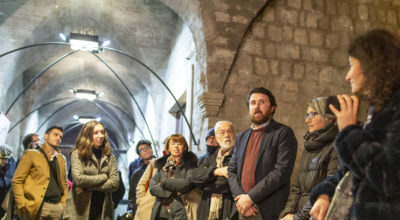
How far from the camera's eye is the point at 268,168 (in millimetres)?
2770

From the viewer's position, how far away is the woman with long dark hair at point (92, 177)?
134 inches

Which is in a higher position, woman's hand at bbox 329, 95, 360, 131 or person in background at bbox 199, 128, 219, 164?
person in background at bbox 199, 128, 219, 164

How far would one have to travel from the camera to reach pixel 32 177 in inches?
141

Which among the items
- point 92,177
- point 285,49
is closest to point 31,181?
point 92,177

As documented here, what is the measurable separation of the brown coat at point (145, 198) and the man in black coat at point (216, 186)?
0.78 m

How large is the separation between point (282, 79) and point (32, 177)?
3.67 m

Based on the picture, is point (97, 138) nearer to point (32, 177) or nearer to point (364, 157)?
point (32, 177)

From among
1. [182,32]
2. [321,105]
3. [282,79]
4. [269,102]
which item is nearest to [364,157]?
[321,105]

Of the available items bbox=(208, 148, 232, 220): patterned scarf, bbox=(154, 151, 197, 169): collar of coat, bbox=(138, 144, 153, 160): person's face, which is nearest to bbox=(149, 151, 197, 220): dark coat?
bbox=(154, 151, 197, 169): collar of coat

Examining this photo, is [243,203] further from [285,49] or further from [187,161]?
[285,49]

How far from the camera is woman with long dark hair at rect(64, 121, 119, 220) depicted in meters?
3.40

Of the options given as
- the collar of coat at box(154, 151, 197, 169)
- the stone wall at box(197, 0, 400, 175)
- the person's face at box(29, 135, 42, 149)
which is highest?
the stone wall at box(197, 0, 400, 175)

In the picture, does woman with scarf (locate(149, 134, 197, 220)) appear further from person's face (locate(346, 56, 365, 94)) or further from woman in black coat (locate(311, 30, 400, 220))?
person's face (locate(346, 56, 365, 94))

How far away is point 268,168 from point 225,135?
0.74m
